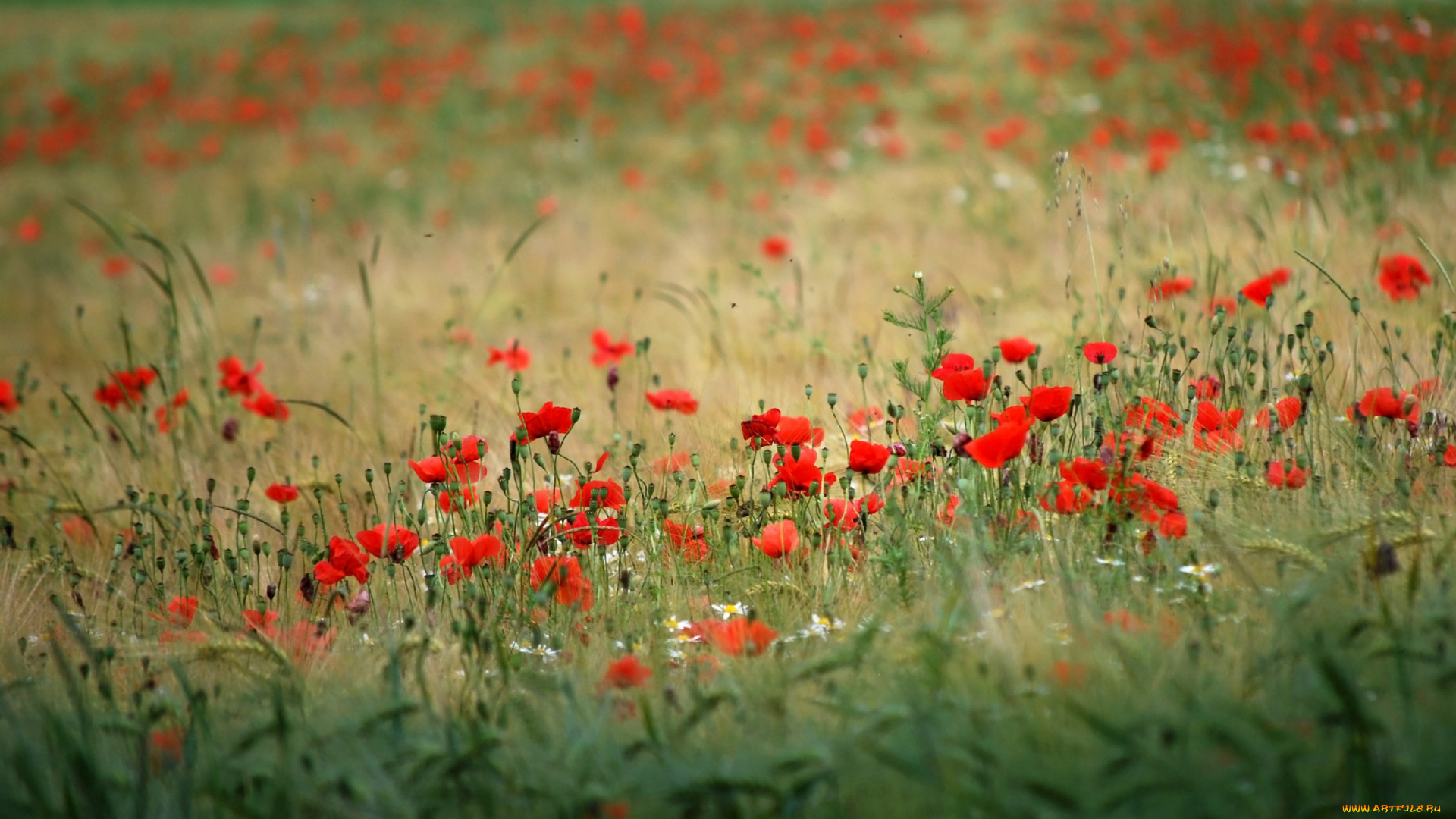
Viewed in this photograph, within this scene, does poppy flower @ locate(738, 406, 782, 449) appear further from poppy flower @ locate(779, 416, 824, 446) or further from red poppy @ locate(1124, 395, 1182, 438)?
red poppy @ locate(1124, 395, 1182, 438)

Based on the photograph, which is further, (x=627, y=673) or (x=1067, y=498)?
(x=1067, y=498)

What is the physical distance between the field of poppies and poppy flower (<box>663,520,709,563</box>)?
0.04ft

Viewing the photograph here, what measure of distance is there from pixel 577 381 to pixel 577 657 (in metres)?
1.81

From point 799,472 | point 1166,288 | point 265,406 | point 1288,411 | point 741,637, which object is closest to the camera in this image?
point 741,637

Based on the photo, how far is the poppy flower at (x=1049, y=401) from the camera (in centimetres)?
210

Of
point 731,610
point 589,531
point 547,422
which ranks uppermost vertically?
point 547,422

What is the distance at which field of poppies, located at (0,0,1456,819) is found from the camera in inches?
63.1

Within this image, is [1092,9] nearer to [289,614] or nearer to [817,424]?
[817,424]

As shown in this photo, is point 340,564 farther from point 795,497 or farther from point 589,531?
point 795,497

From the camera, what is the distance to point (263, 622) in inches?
83.7

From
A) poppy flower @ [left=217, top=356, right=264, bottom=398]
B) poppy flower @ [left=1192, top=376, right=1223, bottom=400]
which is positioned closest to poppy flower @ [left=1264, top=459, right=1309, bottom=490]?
poppy flower @ [left=1192, top=376, right=1223, bottom=400]

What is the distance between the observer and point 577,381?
3736 millimetres

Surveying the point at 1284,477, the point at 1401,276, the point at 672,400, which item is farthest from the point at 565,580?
the point at 1401,276

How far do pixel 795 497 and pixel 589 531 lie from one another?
1.45 ft
